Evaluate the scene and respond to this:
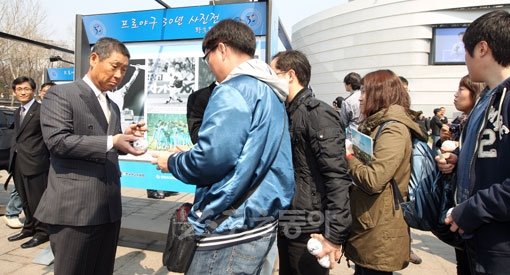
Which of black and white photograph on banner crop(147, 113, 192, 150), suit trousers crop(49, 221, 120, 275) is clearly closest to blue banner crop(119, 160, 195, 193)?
black and white photograph on banner crop(147, 113, 192, 150)

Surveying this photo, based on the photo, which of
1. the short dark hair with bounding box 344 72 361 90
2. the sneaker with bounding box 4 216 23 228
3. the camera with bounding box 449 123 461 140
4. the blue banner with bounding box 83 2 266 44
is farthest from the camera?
the short dark hair with bounding box 344 72 361 90

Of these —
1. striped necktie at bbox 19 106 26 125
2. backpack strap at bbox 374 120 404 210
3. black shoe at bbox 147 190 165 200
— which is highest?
striped necktie at bbox 19 106 26 125

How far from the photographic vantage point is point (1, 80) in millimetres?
28406

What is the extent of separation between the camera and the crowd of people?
142cm

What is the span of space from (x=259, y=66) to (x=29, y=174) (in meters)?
4.02

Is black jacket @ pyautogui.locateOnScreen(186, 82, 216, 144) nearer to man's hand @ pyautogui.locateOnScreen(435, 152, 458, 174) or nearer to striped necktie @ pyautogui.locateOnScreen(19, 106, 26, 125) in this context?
man's hand @ pyautogui.locateOnScreen(435, 152, 458, 174)

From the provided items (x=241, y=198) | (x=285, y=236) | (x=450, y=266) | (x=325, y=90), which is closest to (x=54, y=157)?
(x=241, y=198)

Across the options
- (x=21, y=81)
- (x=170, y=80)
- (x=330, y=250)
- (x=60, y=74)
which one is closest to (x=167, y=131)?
(x=170, y=80)

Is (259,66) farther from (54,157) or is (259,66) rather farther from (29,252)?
(29,252)

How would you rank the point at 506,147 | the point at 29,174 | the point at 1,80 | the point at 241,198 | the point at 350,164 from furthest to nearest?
the point at 1,80 → the point at 29,174 → the point at 350,164 → the point at 241,198 → the point at 506,147

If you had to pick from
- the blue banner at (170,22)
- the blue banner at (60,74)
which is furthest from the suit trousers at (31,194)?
the blue banner at (60,74)

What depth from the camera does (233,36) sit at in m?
1.61

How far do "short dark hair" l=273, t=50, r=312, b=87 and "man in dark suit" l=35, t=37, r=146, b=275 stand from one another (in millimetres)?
980

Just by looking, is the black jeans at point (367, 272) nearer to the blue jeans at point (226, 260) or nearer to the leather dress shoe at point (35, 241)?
the blue jeans at point (226, 260)
